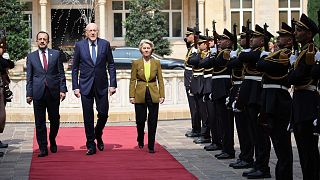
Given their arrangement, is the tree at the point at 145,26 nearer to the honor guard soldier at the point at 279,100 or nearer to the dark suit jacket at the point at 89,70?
the dark suit jacket at the point at 89,70

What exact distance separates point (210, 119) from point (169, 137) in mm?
2402

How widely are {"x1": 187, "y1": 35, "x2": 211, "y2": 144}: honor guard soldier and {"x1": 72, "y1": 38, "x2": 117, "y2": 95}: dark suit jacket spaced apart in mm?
1883

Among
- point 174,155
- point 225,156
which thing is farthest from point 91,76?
point 225,156

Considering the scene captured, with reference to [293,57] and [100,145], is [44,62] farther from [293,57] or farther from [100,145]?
[293,57]

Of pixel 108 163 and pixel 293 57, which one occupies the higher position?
pixel 293 57

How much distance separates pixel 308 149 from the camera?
7969mm

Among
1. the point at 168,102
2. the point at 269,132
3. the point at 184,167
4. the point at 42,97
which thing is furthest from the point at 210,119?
the point at 168,102

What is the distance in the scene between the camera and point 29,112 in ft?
58.7

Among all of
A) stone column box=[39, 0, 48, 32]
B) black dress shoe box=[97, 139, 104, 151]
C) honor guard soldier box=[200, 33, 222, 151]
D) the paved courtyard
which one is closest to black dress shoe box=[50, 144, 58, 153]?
the paved courtyard

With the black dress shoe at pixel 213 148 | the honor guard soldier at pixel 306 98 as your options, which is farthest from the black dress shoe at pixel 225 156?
the honor guard soldier at pixel 306 98

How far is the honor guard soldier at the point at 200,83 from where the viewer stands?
43.0ft

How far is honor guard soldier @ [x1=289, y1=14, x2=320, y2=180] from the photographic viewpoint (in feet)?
25.3

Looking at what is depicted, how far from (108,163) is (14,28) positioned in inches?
975

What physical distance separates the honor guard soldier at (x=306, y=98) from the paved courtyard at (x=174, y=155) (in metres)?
1.75
